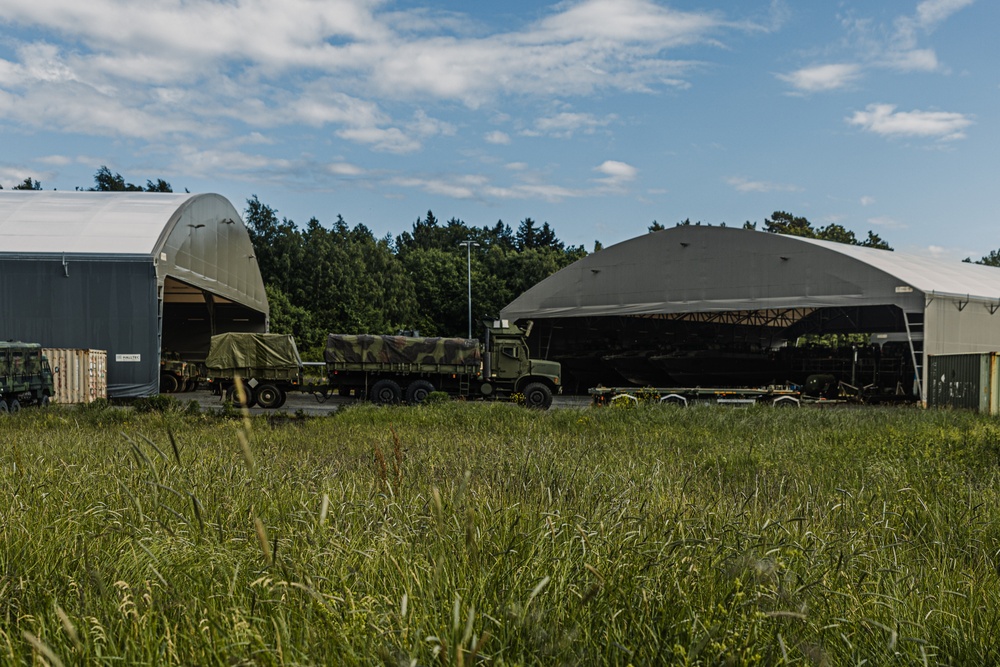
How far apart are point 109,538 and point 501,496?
2120 millimetres

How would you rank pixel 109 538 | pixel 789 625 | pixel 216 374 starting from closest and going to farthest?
pixel 789 625
pixel 109 538
pixel 216 374

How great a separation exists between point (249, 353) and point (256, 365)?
0.43m

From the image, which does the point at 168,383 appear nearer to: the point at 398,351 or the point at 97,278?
the point at 97,278

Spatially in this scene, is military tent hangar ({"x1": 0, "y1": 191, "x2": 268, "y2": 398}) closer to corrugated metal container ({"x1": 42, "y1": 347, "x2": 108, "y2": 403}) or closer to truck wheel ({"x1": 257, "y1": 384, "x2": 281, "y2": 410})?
corrugated metal container ({"x1": 42, "y1": 347, "x2": 108, "y2": 403})

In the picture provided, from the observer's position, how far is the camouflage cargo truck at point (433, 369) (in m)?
26.2

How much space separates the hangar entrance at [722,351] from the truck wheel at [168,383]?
14.2 meters

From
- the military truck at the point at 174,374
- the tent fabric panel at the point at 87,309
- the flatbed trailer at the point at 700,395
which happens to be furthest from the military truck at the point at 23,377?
the flatbed trailer at the point at 700,395

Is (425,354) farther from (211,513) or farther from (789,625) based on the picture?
(789,625)

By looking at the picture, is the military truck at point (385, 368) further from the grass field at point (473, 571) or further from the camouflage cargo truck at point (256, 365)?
the grass field at point (473, 571)

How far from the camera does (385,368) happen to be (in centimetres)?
2633

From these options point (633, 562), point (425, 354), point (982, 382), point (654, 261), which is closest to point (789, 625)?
point (633, 562)

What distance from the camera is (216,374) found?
25.8 metres

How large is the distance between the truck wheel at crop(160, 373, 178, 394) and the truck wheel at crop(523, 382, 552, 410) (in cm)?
1419

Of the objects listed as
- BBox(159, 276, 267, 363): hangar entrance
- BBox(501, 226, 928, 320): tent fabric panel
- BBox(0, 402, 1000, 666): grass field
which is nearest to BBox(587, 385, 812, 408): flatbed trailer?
BBox(501, 226, 928, 320): tent fabric panel
